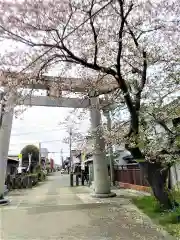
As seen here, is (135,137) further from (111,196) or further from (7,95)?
(111,196)

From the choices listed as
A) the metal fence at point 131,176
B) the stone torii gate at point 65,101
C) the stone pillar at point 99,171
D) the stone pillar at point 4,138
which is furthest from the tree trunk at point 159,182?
the stone pillar at point 4,138

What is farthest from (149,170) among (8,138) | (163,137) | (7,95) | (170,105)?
(8,138)

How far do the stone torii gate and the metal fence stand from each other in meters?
2.60

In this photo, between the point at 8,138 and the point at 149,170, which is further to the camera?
the point at 8,138

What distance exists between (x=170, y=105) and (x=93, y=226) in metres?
4.08

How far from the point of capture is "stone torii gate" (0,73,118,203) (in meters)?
9.21

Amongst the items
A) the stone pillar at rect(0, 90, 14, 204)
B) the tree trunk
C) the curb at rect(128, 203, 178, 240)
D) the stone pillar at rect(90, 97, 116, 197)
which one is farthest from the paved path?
the stone pillar at rect(0, 90, 14, 204)

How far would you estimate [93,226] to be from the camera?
7562 mm

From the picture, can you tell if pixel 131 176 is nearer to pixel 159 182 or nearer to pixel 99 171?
pixel 99 171

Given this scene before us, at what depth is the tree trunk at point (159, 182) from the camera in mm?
8547

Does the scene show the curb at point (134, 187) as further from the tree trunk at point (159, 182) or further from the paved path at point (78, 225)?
the tree trunk at point (159, 182)

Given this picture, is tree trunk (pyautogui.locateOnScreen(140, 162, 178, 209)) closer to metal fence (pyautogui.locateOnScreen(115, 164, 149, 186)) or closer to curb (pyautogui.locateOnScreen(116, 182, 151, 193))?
curb (pyautogui.locateOnScreen(116, 182, 151, 193))

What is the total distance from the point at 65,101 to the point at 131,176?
285 inches

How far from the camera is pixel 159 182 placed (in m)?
8.64
